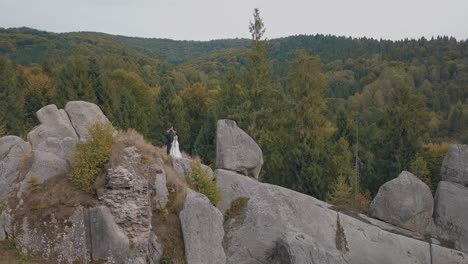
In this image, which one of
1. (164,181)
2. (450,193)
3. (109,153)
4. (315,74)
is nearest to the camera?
(109,153)

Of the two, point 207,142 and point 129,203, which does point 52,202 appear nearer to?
point 129,203

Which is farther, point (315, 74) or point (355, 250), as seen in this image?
point (315, 74)

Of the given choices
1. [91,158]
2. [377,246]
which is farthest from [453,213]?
[91,158]

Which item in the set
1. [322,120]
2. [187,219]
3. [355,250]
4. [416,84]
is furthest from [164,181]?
[416,84]

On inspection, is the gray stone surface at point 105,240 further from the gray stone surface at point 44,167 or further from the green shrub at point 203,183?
the green shrub at point 203,183

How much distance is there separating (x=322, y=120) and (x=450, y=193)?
11096 millimetres

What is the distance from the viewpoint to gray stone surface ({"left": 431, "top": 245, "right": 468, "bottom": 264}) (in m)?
24.4

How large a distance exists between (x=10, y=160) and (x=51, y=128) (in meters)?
3.15

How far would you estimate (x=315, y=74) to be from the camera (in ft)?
112

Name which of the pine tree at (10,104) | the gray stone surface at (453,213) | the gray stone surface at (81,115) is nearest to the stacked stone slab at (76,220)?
the gray stone surface at (81,115)

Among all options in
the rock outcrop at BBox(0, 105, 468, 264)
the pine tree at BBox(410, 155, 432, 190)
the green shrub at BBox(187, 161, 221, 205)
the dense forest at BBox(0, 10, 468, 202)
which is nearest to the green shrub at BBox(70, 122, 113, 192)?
the rock outcrop at BBox(0, 105, 468, 264)

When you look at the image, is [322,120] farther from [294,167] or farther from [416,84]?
[416,84]

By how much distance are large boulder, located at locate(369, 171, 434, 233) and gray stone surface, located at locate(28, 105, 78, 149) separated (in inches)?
733

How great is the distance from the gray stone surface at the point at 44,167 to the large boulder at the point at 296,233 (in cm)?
853
